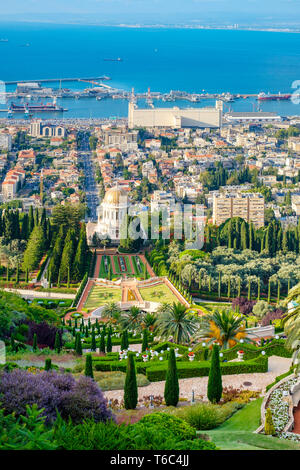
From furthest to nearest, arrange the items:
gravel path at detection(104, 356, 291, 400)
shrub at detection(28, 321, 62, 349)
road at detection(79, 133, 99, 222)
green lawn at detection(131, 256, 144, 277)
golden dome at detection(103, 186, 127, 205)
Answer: road at detection(79, 133, 99, 222) → golden dome at detection(103, 186, 127, 205) → green lawn at detection(131, 256, 144, 277) → shrub at detection(28, 321, 62, 349) → gravel path at detection(104, 356, 291, 400)

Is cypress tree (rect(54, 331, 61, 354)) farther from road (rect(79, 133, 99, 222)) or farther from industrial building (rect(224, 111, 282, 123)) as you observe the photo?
industrial building (rect(224, 111, 282, 123))

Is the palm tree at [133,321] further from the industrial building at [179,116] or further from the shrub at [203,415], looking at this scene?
the industrial building at [179,116]

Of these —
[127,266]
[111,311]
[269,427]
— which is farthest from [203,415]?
[127,266]

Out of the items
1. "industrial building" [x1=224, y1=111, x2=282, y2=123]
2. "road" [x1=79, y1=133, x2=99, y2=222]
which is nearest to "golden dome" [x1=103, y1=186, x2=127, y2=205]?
"road" [x1=79, y1=133, x2=99, y2=222]

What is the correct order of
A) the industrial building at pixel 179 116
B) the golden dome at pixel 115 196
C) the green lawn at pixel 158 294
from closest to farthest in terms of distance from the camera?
the green lawn at pixel 158 294
the golden dome at pixel 115 196
the industrial building at pixel 179 116

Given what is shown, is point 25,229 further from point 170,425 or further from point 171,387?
point 170,425

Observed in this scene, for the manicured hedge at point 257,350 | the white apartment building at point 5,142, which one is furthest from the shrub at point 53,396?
the white apartment building at point 5,142

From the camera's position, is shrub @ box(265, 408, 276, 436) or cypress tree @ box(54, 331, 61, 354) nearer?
shrub @ box(265, 408, 276, 436)

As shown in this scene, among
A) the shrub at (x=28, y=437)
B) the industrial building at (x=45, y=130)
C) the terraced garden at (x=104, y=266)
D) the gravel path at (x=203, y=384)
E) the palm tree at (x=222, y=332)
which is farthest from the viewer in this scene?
the industrial building at (x=45, y=130)
